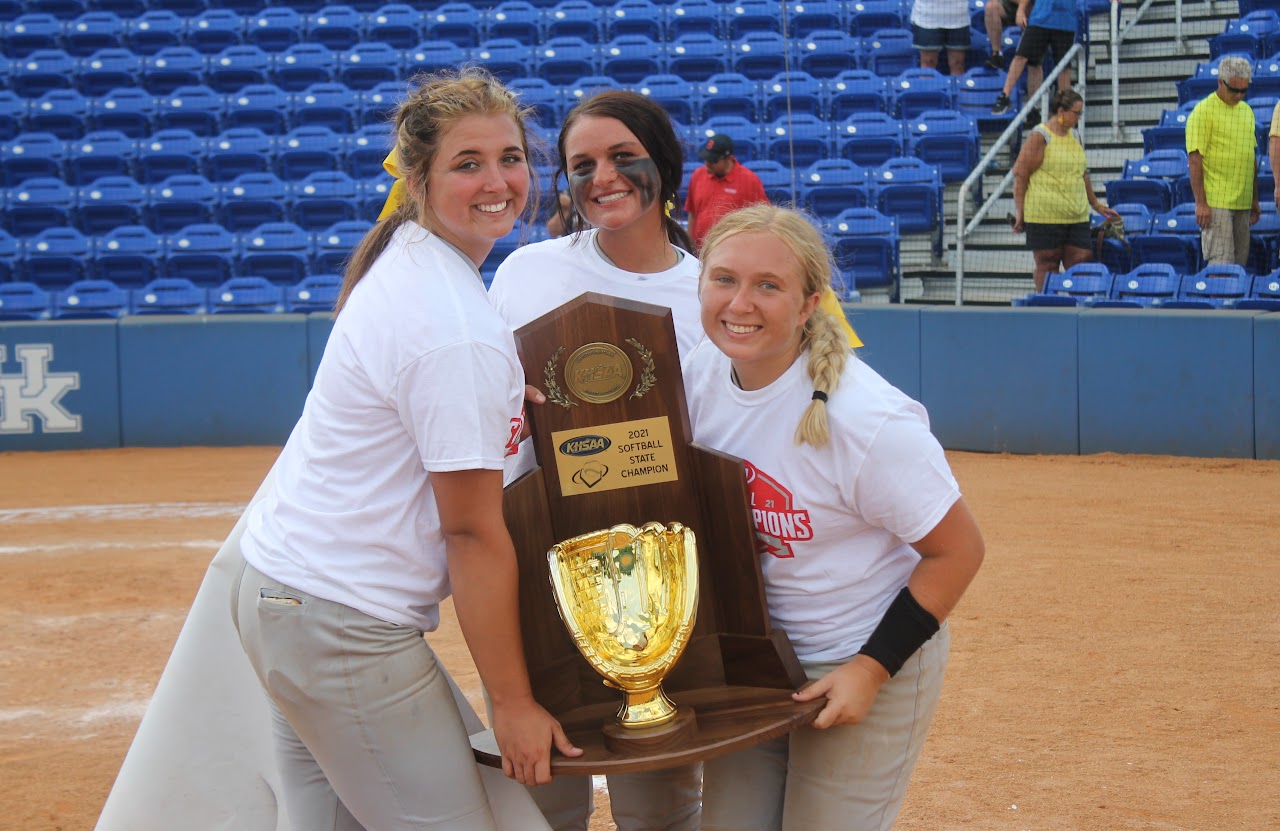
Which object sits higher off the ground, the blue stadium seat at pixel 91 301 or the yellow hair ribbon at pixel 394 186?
the yellow hair ribbon at pixel 394 186

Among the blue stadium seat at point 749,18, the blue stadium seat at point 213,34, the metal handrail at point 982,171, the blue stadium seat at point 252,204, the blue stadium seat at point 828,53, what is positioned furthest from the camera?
the blue stadium seat at point 213,34

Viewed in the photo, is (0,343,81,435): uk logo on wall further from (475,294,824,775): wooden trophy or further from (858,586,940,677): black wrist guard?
(858,586,940,677): black wrist guard

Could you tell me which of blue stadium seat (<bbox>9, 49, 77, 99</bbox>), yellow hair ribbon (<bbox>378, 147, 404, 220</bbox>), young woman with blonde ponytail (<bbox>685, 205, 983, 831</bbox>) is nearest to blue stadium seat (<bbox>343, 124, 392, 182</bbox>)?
blue stadium seat (<bbox>9, 49, 77, 99</bbox>)

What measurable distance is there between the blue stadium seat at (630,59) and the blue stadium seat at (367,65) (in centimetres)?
244

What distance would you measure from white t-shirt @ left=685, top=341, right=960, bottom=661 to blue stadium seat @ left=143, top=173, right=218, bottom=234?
1192 cm

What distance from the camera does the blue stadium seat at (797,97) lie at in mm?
13430

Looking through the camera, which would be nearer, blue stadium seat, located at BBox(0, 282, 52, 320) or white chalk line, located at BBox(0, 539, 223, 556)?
white chalk line, located at BBox(0, 539, 223, 556)

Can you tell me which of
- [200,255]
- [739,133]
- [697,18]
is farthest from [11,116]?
[739,133]

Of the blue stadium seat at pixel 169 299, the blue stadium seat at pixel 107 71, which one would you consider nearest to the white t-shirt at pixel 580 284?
the blue stadium seat at pixel 169 299

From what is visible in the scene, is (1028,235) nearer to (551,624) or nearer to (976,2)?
(976,2)

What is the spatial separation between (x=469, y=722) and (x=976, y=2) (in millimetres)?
13229

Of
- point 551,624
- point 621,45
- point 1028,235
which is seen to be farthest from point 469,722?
point 621,45

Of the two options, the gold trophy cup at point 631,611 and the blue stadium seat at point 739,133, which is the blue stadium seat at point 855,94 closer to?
the blue stadium seat at point 739,133

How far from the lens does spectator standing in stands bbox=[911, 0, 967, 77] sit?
1342 centimetres
